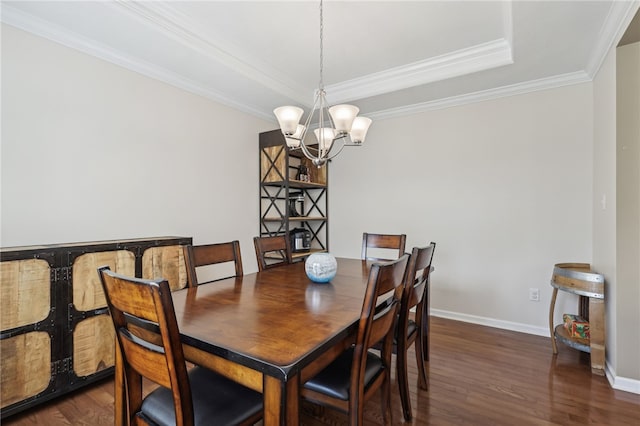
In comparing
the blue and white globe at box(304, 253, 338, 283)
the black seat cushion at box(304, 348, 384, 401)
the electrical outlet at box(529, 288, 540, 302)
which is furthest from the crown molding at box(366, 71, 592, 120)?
the black seat cushion at box(304, 348, 384, 401)

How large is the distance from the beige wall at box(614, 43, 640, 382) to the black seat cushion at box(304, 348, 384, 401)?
180cm

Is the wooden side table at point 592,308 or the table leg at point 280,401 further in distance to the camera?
the wooden side table at point 592,308

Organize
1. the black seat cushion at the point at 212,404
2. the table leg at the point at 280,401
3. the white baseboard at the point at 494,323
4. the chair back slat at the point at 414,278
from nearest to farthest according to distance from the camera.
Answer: the table leg at the point at 280,401, the black seat cushion at the point at 212,404, the chair back slat at the point at 414,278, the white baseboard at the point at 494,323

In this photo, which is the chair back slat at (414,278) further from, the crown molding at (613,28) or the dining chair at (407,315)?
the crown molding at (613,28)

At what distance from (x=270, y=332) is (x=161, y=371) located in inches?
14.3

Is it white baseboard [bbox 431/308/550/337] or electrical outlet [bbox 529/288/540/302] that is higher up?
Result: electrical outlet [bbox 529/288/540/302]

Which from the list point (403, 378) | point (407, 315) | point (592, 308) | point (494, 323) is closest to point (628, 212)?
point (592, 308)

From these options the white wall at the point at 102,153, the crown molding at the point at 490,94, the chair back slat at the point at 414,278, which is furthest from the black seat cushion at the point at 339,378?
the crown molding at the point at 490,94

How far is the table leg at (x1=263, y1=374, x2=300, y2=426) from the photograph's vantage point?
34.4 inches

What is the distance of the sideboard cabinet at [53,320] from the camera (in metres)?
1.67

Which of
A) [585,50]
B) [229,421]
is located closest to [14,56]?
[229,421]

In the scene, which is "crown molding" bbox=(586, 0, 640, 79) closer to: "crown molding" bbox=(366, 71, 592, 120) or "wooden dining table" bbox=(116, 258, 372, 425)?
"crown molding" bbox=(366, 71, 592, 120)

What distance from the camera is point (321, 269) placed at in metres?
1.77

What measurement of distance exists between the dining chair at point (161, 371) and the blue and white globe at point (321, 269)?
706 mm
